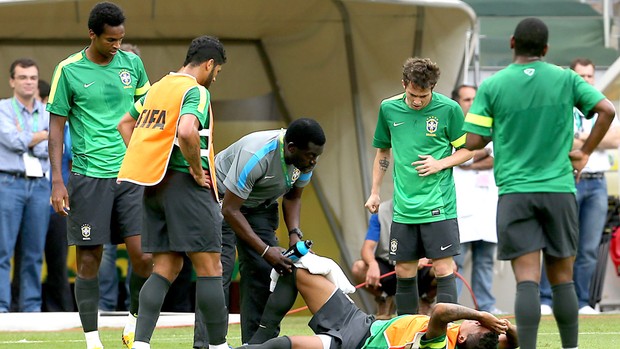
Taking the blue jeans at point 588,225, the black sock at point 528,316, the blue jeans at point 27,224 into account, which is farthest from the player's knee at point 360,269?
the black sock at point 528,316

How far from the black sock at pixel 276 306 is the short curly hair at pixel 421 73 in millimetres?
1647

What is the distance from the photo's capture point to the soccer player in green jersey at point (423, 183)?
26.2 ft

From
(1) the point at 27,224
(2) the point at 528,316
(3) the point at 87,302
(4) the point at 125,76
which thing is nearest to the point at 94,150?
(4) the point at 125,76

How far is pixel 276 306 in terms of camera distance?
23.6 ft

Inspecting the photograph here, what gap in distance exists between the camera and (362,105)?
12680 millimetres

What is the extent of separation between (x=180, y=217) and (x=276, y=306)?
105 cm

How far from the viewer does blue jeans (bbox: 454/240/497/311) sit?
11.6 meters

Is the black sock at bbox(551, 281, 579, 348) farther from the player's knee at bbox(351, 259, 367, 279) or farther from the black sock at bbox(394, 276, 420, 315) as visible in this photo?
the player's knee at bbox(351, 259, 367, 279)

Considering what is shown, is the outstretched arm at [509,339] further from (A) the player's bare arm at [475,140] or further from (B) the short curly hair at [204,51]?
(B) the short curly hair at [204,51]

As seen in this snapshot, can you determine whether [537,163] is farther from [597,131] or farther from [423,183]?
[423,183]

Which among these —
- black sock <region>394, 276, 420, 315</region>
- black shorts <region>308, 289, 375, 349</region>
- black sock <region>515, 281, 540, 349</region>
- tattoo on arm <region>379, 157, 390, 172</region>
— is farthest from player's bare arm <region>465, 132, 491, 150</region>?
tattoo on arm <region>379, 157, 390, 172</region>

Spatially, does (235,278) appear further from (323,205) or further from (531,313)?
(531,313)

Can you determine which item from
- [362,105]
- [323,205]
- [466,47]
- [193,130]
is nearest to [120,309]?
[323,205]

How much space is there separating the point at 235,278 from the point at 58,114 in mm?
5662
